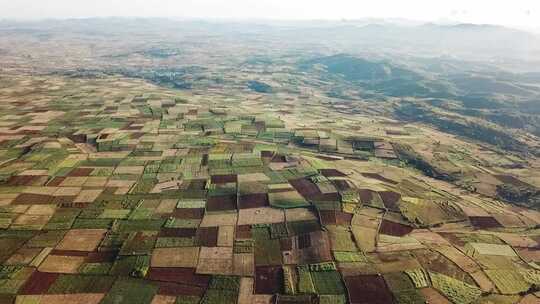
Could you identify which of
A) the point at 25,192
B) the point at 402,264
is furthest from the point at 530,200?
the point at 25,192

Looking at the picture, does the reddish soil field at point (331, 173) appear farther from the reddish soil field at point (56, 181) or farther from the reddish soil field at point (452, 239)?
the reddish soil field at point (56, 181)

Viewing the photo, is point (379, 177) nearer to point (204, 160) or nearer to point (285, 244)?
point (204, 160)

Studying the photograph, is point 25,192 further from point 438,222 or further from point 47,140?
point 438,222

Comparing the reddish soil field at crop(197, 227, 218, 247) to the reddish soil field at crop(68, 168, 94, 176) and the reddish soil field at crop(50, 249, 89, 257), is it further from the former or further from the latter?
the reddish soil field at crop(68, 168, 94, 176)

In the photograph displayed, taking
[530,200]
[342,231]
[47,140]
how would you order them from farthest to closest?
[47,140], [530,200], [342,231]

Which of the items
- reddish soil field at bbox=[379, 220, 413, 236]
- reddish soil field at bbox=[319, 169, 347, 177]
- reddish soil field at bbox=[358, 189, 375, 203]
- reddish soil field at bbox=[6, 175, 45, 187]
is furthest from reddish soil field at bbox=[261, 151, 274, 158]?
reddish soil field at bbox=[6, 175, 45, 187]

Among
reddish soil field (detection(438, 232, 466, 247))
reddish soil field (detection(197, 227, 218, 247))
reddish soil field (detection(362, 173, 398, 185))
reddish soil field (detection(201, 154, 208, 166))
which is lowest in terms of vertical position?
reddish soil field (detection(362, 173, 398, 185))
